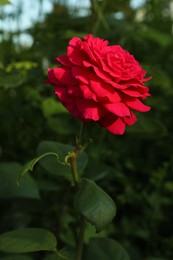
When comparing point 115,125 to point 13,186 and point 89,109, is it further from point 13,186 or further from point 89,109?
point 13,186

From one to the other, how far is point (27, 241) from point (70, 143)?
580 mm

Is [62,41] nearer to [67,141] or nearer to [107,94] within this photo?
[67,141]

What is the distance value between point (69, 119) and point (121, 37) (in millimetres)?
328

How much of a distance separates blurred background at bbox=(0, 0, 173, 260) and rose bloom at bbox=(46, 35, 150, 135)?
310 millimetres

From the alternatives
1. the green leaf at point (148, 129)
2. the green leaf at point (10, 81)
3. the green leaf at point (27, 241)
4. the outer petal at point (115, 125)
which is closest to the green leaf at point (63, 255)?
the green leaf at point (27, 241)

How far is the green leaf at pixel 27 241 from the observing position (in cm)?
76

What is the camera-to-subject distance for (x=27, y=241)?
77 cm

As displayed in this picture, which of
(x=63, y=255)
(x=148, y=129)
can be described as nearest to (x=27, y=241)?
(x=63, y=255)

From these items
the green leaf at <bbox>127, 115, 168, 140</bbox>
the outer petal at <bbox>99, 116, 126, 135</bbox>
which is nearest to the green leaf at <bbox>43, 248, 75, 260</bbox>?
the outer petal at <bbox>99, 116, 126, 135</bbox>

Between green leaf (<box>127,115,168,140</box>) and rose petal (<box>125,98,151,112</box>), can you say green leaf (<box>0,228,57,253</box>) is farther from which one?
green leaf (<box>127,115,168,140</box>)

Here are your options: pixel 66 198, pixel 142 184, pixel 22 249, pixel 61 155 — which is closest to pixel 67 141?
pixel 66 198

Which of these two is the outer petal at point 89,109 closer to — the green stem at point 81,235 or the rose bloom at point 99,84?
the rose bloom at point 99,84

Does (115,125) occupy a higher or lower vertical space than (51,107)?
higher

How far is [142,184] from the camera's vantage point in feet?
5.06
